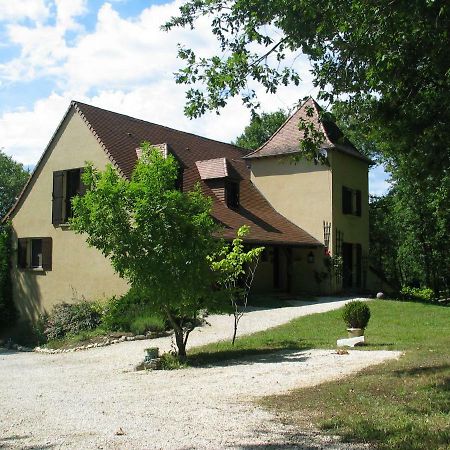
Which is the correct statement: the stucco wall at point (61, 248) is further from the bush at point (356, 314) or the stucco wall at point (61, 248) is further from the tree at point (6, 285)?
the bush at point (356, 314)

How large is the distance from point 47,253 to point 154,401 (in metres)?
16.3

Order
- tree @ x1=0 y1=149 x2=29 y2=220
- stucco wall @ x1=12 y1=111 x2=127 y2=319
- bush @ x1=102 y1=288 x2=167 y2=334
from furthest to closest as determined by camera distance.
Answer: tree @ x1=0 y1=149 x2=29 y2=220, stucco wall @ x1=12 y1=111 x2=127 y2=319, bush @ x1=102 y1=288 x2=167 y2=334

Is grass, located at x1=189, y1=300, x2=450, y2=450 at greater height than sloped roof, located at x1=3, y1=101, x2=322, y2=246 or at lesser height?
lesser

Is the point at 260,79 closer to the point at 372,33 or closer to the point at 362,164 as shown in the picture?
the point at 372,33

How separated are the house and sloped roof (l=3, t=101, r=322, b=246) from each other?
7cm

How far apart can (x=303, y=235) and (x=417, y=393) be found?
1880 centimetres

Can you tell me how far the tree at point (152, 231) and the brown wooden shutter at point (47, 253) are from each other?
38.5 ft

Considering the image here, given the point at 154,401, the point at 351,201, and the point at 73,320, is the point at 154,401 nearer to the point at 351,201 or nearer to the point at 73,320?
the point at 73,320

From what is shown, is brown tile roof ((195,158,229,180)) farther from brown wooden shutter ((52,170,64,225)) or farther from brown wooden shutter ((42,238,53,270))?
brown wooden shutter ((42,238,53,270))

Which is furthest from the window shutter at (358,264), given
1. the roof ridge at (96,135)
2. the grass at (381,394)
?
the grass at (381,394)

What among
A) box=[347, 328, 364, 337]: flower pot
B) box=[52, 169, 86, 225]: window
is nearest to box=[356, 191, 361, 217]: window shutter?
box=[52, 169, 86, 225]: window

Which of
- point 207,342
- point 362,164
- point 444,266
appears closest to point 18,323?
point 207,342

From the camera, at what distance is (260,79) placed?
9148 mm

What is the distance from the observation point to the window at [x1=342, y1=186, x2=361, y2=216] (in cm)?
2773
